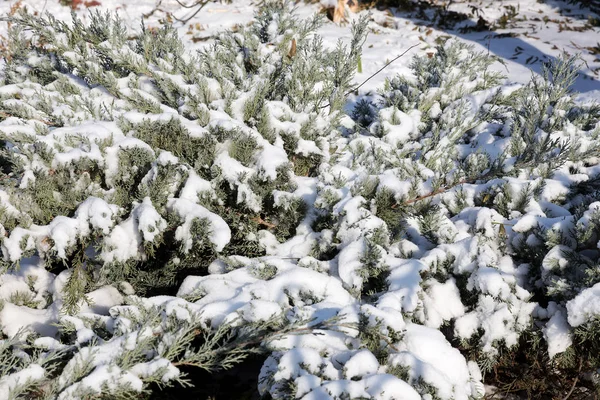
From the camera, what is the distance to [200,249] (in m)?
2.33

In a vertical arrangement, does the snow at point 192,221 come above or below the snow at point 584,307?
above

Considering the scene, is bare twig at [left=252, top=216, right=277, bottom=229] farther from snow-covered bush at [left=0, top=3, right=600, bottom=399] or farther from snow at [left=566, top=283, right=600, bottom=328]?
snow at [left=566, top=283, right=600, bottom=328]

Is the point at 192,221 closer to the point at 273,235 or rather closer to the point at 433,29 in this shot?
the point at 273,235

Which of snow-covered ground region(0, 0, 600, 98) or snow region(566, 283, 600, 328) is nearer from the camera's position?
snow region(566, 283, 600, 328)

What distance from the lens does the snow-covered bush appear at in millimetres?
1737

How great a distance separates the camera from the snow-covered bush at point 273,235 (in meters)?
1.74

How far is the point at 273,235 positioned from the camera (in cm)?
262

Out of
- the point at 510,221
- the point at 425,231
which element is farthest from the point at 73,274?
the point at 510,221

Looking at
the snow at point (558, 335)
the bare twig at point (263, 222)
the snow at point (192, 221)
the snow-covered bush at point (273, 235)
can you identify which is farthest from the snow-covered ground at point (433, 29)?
the snow at point (558, 335)

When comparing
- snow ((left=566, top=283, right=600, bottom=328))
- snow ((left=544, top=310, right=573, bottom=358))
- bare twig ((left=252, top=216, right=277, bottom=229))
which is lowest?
snow ((left=544, top=310, right=573, bottom=358))

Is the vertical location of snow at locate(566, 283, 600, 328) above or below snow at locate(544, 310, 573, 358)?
above

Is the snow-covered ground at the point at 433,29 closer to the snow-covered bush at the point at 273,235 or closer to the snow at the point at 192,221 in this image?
the snow-covered bush at the point at 273,235

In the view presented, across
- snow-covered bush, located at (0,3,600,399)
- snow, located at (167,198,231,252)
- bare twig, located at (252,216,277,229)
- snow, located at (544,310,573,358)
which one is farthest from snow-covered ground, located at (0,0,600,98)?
snow, located at (544,310,573,358)

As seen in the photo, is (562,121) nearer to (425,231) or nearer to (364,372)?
(425,231)
